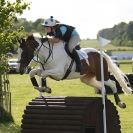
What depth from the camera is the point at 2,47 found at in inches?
527

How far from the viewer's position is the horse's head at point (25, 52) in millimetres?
8977

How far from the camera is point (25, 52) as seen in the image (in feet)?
29.6

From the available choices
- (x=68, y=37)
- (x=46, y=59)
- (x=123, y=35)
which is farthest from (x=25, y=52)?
(x=123, y=35)

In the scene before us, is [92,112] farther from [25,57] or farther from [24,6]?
[24,6]

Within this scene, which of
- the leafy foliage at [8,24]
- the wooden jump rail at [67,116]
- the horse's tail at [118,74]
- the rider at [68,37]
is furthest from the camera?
the leafy foliage at [8,24]

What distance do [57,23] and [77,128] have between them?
1899mm

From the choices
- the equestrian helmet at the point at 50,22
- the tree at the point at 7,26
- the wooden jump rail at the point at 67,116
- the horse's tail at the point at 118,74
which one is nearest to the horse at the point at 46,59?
the equestrian helmet at the point at 50,22

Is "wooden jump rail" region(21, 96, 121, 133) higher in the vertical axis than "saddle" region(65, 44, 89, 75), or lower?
lower

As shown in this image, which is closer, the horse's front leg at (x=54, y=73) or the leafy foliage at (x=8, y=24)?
the horse's front leg at (x=54, y=73)

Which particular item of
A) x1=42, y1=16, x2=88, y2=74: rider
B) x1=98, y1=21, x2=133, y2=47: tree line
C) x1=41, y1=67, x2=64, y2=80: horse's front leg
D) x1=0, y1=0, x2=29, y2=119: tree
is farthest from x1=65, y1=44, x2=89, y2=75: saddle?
x1=98, y1=21, x2=133, y2=47: tree line

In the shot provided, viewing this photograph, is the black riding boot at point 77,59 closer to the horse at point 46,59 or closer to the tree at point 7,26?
the horse at point 46,59

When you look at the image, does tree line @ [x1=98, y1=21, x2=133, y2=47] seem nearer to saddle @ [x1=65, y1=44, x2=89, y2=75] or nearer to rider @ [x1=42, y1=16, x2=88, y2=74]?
saddle @ [x1=65, y1=44, x2=89, y2=75]

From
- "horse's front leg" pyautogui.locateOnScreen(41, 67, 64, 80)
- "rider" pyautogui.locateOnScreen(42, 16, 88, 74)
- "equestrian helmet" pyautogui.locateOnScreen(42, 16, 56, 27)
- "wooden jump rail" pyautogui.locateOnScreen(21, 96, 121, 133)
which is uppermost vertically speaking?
"equestrian helmet" pyautogui.locateOnScreen(42, 16, 56, 27)

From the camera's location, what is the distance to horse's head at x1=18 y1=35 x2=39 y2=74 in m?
8.98
